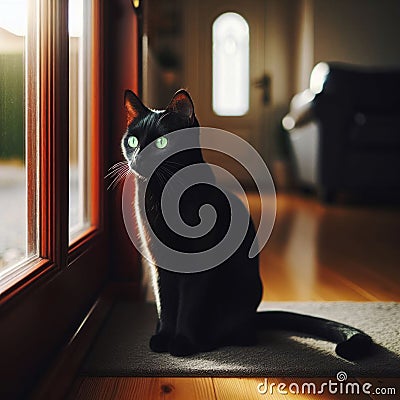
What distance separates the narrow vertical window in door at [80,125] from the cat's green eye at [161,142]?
1.18ft

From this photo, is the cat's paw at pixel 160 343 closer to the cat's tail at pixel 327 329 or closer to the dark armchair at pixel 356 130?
the cat's tail at pixel 327 329

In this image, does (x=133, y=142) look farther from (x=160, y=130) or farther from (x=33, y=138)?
(x=33, y=138)

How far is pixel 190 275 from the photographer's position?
116 cm

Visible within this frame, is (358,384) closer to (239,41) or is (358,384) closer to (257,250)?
(257,250)

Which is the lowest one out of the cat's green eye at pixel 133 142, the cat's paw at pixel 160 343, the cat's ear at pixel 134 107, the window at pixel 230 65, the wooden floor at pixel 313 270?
the wooden floor at pixel 313 270

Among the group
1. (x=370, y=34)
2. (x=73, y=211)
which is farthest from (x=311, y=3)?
(x=73, y=211)

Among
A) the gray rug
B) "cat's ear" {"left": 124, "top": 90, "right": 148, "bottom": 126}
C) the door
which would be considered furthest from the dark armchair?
"cat's ear" {"left": 124, "top": 90, "right": 148, "bottom": 126}

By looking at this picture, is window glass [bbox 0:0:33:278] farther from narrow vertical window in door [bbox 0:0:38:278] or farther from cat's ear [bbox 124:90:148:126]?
cat's ear [bbox 124:90:148:126]

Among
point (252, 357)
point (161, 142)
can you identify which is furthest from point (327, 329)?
point (161, 142)

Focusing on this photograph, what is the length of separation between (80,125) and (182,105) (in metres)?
0.50

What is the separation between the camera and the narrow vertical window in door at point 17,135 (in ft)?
2.99

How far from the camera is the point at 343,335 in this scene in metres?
1.18

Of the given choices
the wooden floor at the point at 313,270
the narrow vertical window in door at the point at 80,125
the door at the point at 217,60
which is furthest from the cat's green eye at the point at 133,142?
the door at the point at 217,60

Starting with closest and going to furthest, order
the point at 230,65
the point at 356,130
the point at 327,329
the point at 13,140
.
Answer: the point at 13,140, the point at 327,329, the point at 356,130, the point at 230,65
